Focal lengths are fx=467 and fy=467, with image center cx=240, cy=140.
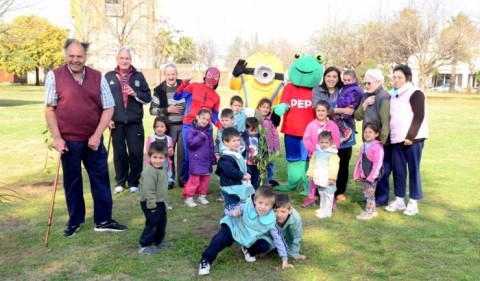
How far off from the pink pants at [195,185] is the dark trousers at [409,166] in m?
2.44

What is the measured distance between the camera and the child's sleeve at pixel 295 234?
4246 millimetres

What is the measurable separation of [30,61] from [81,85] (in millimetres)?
47926

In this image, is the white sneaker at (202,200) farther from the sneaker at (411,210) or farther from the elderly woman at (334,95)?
the sneaker at (411,210)

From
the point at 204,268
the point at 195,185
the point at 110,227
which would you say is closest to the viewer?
the point at 204,268

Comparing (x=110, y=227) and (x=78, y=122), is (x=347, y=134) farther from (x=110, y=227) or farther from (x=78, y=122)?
(x=78, y=122)

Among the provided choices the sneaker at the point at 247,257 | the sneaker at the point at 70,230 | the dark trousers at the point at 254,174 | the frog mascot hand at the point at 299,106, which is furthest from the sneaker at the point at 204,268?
the frog mascot hand at the point at 299,106

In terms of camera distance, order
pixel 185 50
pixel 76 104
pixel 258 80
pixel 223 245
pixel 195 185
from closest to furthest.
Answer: pixel 223 245 → pixel 76 104 → pixel 195 185 → pixel 258 80 → pixel 185 50

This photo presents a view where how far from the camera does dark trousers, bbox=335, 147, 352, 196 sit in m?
6.21

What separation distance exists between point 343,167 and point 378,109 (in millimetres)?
979

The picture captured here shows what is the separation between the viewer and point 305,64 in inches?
254

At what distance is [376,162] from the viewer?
18.3ft

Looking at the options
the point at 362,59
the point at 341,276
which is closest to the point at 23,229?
the point at 341,276

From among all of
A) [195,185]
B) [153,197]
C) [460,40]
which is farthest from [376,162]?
[460,40]

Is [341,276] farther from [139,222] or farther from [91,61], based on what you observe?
[91,61]
